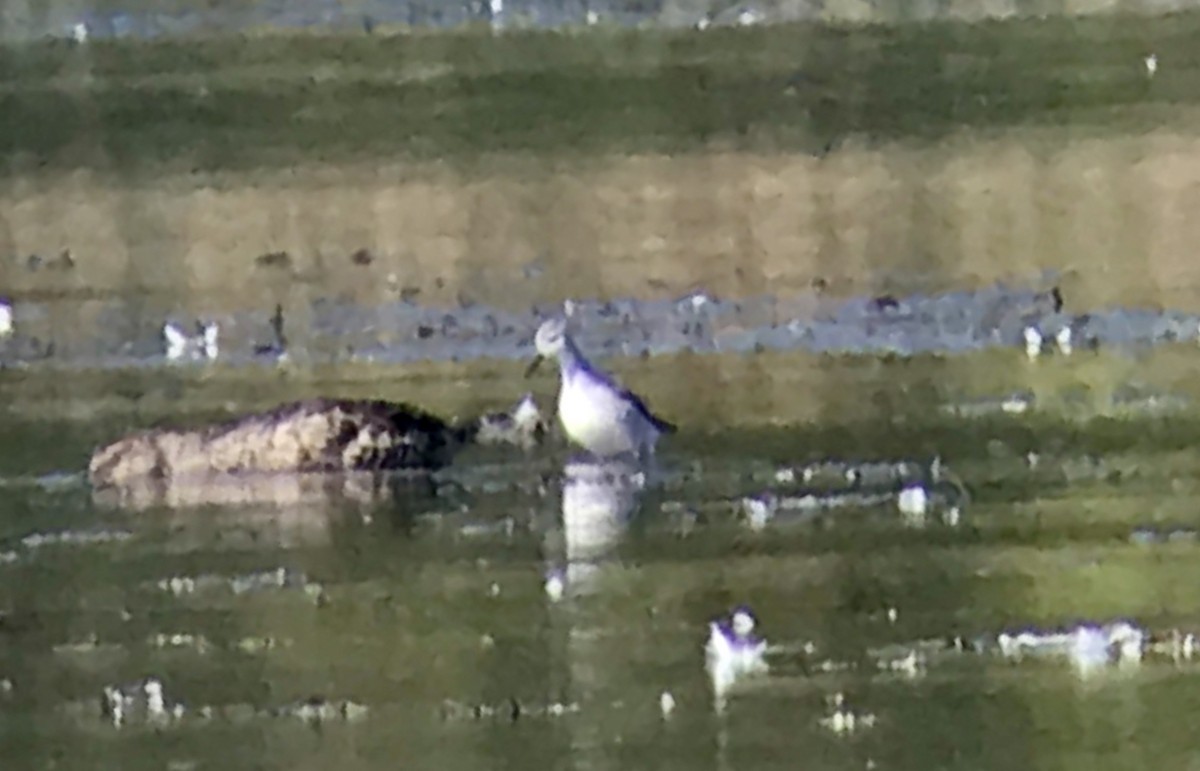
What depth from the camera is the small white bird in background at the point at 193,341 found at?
15.6 feet

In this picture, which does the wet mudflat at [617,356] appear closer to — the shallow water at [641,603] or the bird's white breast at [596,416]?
the shallow water at [641,603]

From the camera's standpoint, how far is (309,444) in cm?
403

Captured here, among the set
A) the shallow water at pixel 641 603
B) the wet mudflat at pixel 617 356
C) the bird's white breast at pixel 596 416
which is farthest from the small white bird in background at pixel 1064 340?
the bird's white breast at pixel 596 416

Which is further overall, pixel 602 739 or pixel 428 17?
pixel 428 17

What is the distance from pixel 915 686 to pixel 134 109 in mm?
3096

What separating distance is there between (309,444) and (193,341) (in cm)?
89

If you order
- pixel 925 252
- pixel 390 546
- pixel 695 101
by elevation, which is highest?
pixel 695 101

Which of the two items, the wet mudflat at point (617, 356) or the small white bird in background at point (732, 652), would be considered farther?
the wet mudflat at point (617, 356)

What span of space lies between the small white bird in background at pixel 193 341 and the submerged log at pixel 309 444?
589mm

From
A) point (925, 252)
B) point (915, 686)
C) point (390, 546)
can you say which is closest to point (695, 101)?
point (925, 252)

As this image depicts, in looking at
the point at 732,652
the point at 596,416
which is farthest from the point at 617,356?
the point at 732,652

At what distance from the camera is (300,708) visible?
107 inches

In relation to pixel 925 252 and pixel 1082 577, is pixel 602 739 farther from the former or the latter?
pixel 925 252

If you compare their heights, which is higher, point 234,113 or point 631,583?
point 234,113
